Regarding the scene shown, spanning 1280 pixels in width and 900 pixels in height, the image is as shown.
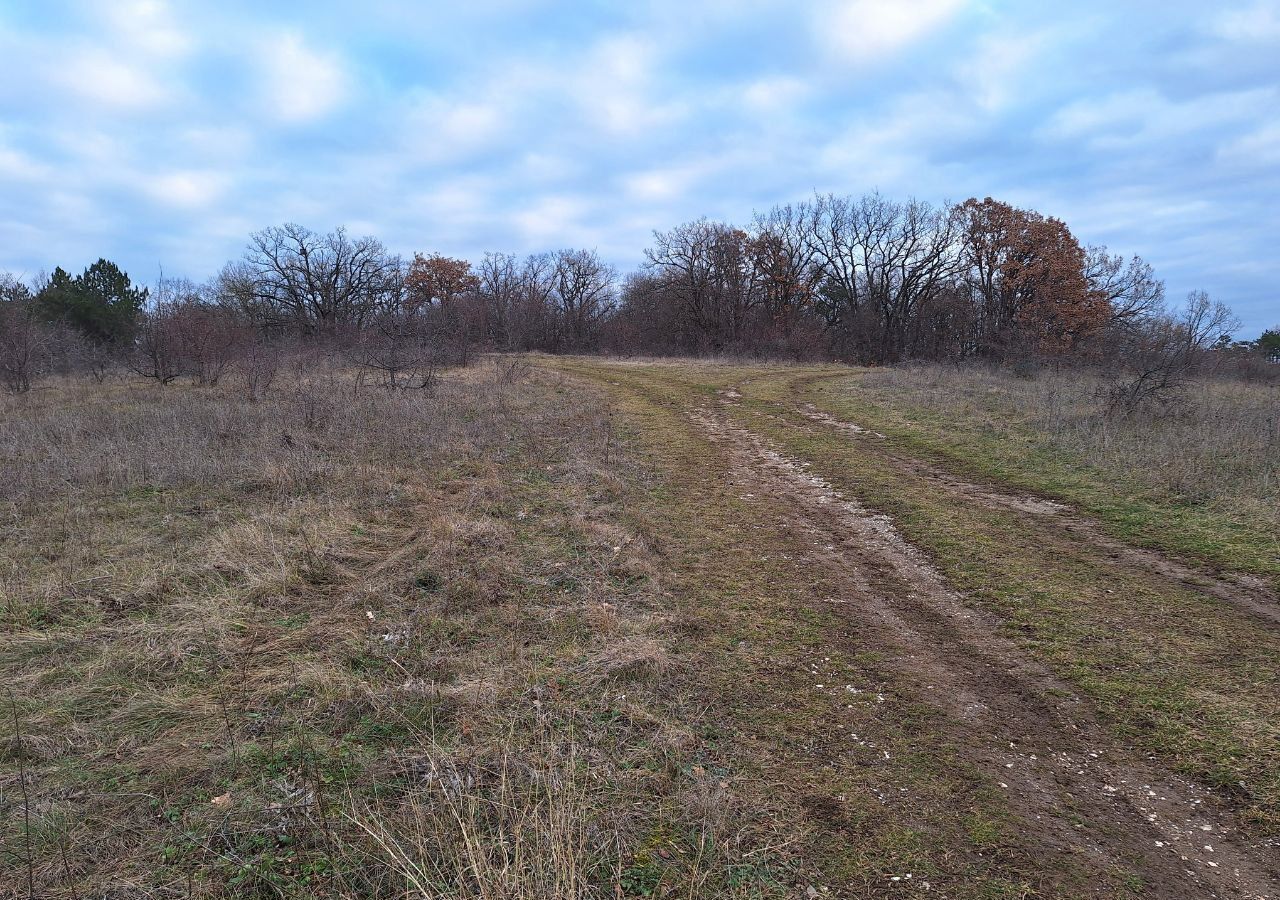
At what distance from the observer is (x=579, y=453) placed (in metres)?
10.2

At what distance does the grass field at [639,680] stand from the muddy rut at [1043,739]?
0.07 feet

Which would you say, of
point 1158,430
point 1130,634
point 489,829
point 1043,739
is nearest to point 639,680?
point 489,829

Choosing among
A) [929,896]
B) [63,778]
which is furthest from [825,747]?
[63,778]

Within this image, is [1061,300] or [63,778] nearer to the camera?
[63,778]

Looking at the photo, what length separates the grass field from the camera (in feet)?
8.39

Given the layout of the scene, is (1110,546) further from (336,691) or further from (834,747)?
(336,691)

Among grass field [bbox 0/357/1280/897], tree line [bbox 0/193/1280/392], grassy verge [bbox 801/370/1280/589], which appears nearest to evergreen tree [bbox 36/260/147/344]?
tree line [bbox 0/193/1280/392]

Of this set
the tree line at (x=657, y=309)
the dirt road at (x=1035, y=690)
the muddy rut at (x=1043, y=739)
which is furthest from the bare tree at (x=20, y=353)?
the muddy rut at (x=1043, y=739)

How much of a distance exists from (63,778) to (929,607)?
541 cm

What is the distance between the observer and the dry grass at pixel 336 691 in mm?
2516

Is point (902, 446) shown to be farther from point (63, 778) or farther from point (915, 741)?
point (63, 778)

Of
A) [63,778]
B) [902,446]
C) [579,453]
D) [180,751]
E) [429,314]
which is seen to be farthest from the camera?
[429,314]

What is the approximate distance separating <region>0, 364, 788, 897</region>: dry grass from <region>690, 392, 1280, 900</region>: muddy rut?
1.48 meters

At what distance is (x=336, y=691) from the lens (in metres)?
3.67
